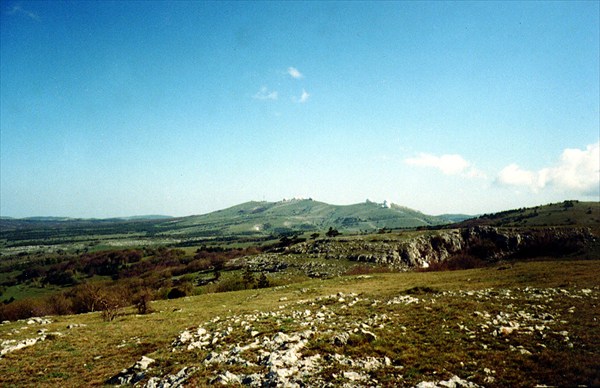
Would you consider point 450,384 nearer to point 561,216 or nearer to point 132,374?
point 132,374

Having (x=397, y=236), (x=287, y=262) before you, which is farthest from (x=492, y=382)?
(x=397, y=236)

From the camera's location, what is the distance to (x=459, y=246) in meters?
99.6

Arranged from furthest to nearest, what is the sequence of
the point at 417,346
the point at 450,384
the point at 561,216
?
the point at 561,216 < the point at 417,346 < the point at 450,384

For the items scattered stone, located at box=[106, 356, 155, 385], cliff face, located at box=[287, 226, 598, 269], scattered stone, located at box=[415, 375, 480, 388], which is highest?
scattered stone, located at box=[415, 375, 480, 388]

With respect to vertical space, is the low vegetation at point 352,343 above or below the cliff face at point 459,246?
above

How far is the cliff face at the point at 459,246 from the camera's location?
81.8m

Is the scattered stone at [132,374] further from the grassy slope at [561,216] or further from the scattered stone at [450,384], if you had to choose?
the grassy slope at [561,216]

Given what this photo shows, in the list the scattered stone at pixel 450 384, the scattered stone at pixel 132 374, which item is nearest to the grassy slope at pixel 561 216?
the scattered stone at pixel 450 384

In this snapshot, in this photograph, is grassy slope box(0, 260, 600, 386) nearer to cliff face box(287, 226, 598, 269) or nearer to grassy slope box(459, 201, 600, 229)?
cliff face box(287, 226, 598, 269)

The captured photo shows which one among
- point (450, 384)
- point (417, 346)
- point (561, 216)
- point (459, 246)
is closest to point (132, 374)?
point (417, 346)

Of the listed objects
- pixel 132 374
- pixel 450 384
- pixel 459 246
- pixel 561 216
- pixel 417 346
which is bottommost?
pixel 459 246

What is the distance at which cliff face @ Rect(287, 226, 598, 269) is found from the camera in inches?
3221

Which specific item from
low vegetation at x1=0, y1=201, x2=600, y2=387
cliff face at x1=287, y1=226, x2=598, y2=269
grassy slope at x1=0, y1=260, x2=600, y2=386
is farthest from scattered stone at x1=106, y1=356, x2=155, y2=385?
cliff face at x1=287, y1=226, x2=598, y2=269

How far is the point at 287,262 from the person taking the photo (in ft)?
264
